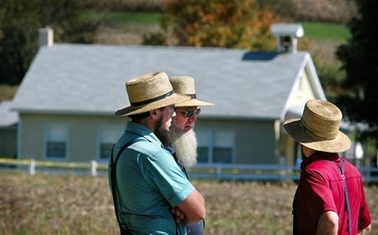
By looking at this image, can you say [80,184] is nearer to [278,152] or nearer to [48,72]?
[278,152]

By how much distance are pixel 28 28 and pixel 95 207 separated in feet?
129

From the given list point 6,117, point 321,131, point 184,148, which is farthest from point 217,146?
point 321,131

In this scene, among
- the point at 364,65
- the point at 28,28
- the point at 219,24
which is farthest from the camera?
the point at 28,28

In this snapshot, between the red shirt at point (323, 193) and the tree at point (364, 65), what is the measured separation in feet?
95.1

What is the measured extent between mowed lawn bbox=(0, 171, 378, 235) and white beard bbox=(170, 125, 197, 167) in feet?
17.3

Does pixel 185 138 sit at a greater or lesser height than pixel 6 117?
greater

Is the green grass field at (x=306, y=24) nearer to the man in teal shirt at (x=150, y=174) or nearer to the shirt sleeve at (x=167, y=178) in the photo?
the man in teal shirt at (x=150, y=174)

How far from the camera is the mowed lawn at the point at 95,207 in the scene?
14.0 metres

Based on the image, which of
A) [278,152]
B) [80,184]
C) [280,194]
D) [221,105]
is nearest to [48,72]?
[221,105]

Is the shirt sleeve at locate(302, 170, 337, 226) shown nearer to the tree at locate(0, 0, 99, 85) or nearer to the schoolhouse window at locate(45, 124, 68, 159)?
the schoolhouse window at locate(45, 124, 68, 159)

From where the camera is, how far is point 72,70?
39781 mm

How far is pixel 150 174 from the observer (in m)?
6.48

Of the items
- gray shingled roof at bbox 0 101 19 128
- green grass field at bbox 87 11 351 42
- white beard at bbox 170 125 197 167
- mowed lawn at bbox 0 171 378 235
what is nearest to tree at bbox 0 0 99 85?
green grass field at bbox 87 11 351 42

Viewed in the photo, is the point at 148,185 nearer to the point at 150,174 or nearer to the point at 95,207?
the point at 150,174
